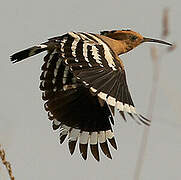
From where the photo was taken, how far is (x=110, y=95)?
1.96 m

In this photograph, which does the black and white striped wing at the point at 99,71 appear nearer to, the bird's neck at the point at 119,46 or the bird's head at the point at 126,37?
the bird's neck at the point at 119,46

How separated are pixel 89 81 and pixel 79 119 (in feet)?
2.85

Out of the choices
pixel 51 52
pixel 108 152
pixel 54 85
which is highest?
pixel 51 52

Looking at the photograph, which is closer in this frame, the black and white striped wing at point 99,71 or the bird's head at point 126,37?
the black and white striped wing at point 99,71

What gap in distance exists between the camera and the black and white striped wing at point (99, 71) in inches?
76.9

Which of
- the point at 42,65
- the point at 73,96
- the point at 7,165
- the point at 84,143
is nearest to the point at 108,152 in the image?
the point at 84,143

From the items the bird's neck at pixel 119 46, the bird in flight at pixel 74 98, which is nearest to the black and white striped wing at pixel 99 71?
the bird in flight at pixel 74 98

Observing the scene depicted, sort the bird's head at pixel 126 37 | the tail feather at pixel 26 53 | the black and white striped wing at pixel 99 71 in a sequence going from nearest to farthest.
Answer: the black and white striped wing at pixel 99 71 < the tail feather at pixel 26 53 < the bird's head at pixel 126 37

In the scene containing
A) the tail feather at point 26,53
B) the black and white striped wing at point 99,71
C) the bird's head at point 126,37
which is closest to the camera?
the black and white striped wing at point 99,71

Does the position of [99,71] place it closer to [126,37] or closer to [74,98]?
[74,98]

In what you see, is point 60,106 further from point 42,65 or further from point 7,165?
point 7,165

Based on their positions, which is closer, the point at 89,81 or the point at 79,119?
the point at 89,81

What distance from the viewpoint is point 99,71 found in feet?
6.74

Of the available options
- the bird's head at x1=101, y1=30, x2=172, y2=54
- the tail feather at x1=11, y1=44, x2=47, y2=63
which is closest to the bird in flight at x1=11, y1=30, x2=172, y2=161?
the tail feather at x1=11, y1=44, x2=47, y2=63
